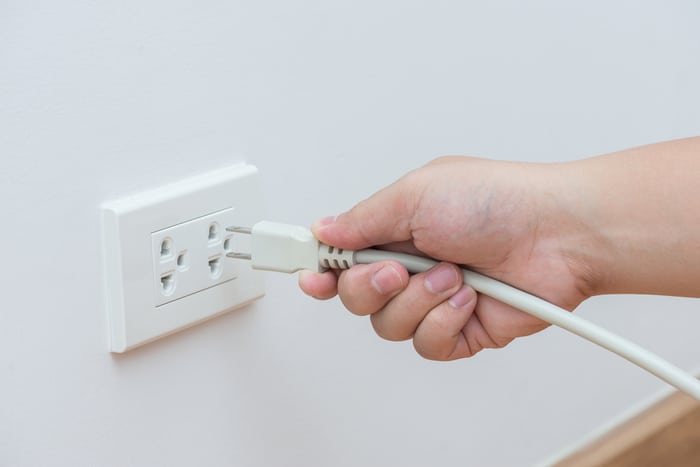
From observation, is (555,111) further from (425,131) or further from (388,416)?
(388,416)

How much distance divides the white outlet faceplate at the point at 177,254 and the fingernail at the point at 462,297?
12 centimetres

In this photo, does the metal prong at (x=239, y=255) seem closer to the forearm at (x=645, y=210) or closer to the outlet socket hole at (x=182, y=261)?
the outlet socket hole at (x=182, y=261)

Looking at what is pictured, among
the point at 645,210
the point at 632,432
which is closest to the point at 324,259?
the point at 645,210

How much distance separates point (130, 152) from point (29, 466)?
0.18 metres

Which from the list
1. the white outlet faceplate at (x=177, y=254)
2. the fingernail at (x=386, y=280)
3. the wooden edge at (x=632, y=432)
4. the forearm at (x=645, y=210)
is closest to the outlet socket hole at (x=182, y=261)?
the white outlet faceplate at (x=177, y=254)

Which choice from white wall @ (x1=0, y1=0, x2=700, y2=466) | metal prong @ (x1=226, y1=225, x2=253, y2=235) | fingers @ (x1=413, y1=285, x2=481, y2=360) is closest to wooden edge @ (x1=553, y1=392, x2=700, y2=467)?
white wall @ (x1=0, y1=0, x2=700, y2=466)

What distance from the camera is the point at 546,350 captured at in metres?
0.92

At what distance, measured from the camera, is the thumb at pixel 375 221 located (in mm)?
563

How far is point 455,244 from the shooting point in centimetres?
58

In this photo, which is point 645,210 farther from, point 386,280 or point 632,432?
point 632,432

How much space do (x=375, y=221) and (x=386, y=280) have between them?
3 centimetres

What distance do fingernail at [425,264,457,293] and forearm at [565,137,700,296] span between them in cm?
9

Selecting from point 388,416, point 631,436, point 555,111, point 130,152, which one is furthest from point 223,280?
point 631,436

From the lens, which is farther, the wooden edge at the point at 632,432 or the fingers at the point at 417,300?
the wooden edge at the point at 632,432
